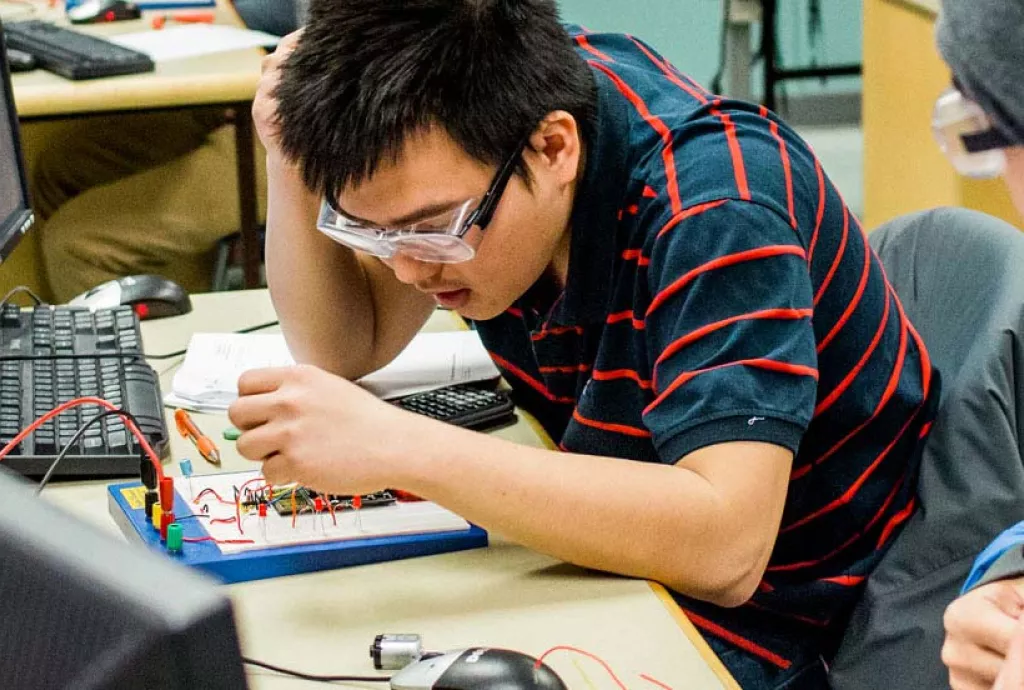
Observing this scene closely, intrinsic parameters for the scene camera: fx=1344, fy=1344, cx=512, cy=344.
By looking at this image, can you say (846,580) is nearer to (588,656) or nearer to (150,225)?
(588,656)

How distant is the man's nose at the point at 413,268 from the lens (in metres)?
1.22

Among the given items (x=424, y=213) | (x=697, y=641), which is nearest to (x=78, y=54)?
(x=424, y=213)

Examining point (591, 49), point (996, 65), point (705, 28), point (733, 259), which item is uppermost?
point (996, 65)

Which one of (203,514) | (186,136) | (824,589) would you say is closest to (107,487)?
(203,514)

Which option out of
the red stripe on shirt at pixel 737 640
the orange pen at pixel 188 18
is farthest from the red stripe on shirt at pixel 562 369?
the orange pen at pixel 188 18

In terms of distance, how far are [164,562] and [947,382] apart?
1093 mm

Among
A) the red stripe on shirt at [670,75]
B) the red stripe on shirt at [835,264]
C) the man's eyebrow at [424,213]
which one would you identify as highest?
the red stripe on shirt at [670,75]

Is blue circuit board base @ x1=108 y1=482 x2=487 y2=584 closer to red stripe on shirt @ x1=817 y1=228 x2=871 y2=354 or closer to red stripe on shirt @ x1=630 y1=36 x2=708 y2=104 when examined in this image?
red stripe on shirt @ x1=817 y1=228 x2=871 y2=354

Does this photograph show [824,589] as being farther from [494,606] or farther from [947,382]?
[494,606]

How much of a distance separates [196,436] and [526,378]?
1.17 feet

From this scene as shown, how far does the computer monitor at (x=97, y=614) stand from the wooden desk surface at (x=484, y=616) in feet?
1.99

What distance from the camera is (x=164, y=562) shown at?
36 centimetres

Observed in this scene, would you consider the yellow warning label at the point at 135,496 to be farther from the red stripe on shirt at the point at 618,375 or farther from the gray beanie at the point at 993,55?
the gray beanie at the point at 993,55

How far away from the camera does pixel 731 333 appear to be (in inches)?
43.5
